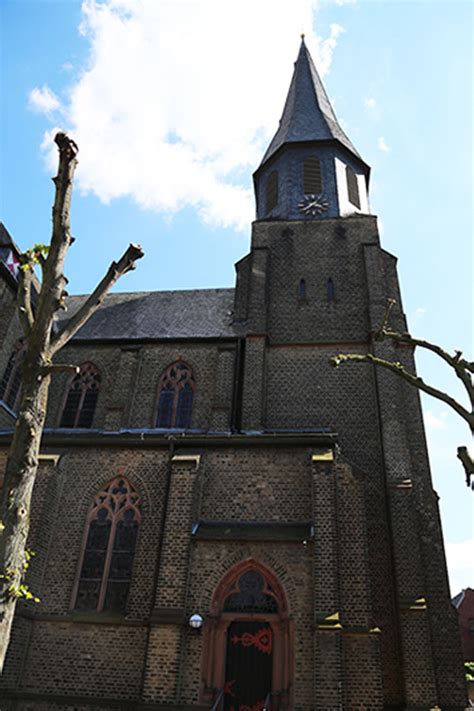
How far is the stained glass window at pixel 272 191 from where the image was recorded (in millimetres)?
23953

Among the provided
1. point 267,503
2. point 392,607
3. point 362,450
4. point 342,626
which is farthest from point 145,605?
point 362,450

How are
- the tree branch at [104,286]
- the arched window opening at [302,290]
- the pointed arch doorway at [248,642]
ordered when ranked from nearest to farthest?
the tree branch at [104,286] < the pointed arch doorway at [248,642] < the arched window opening at [302,290]

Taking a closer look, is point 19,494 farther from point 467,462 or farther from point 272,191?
point 272,191

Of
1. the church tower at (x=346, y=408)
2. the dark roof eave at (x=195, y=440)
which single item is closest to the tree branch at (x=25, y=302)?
the dark roof eave at (x=195, y=440)

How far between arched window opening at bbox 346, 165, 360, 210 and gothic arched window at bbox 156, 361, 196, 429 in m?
10.8

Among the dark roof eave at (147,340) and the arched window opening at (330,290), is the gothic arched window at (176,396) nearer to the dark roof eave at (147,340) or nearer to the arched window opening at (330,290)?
the dark roof eave at (147,340)

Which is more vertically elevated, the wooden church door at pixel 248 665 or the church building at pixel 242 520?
the church building at pixel 242 520

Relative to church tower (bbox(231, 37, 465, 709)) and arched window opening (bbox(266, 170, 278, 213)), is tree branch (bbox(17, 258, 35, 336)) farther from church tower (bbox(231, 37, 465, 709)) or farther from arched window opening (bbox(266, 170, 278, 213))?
arched window opening (bbox(266, 170, 278, 213))

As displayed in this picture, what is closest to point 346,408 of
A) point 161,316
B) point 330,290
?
point 330,290

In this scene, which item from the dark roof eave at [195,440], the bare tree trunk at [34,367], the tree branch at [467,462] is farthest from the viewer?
the dark roof eave at [195,440]

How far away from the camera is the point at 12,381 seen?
19125 mm

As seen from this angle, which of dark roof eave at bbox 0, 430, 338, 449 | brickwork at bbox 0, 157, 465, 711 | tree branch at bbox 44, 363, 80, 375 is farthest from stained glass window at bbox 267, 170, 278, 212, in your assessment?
tree branch at bbox 44, 363, 80, 375

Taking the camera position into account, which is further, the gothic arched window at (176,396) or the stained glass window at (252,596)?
the gothic arched window at (176,396)

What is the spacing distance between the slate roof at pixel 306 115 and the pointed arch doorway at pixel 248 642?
19576 millimetres
